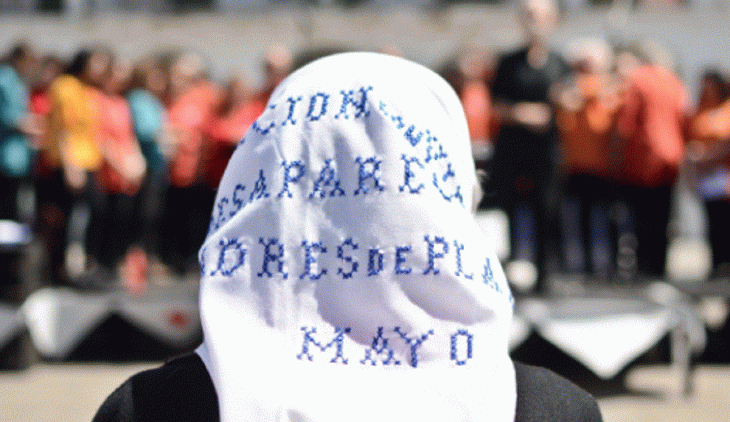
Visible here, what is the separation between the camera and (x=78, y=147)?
5906mm

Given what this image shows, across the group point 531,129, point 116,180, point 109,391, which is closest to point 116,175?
point 116,180

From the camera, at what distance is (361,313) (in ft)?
3.72

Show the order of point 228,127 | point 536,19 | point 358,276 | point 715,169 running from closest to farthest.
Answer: point 358,276 → point 536,19 → point 715,169 → point 228,127

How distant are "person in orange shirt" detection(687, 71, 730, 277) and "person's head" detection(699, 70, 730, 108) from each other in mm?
318

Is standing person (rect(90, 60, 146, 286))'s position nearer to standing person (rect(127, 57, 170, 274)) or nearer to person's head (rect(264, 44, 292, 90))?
standing person (rect(127, 57, 170, 274))

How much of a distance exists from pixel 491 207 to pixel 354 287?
245 inches

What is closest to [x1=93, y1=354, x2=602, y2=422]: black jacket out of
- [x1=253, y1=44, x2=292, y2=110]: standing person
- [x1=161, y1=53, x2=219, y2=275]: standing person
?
[x1=253, y1=44, x2=292, y2=110]: standing person

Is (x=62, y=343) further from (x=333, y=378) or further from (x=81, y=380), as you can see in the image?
(x=333, y=378)

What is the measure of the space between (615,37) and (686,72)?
1370mm

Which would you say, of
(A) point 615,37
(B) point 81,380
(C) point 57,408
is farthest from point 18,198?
(A) point 615,37

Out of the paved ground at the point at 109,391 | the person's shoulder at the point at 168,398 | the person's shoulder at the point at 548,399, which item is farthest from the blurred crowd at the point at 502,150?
the person's shoulder at the point at 168,398

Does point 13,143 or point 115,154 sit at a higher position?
point 13,143

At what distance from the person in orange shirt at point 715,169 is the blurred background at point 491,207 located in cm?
1

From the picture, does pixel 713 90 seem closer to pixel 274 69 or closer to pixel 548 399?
pixel 274 69
